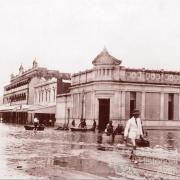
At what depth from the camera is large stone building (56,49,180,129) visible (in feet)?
164

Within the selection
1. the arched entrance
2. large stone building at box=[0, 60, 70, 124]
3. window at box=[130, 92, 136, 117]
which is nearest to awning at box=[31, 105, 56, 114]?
large stone building at box=[0, 60, 70, 124]

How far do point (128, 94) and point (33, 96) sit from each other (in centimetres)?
3417

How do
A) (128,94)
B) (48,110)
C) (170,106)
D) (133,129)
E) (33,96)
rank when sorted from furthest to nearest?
(33,96), (48,110), (170,106), (128,94), (133,129)

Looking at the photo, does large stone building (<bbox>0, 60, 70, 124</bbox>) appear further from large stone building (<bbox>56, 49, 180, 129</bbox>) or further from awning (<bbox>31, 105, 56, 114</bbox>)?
large stone building (<bbox>56, 49, 180, 129</bbox>)

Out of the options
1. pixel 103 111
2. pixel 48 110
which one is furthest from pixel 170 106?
pixel 48 110

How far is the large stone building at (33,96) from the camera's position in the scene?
65863mm

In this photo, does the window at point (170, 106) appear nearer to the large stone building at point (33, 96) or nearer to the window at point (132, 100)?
the window at point (132, 100)

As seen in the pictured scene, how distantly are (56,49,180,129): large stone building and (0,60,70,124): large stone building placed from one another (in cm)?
1308

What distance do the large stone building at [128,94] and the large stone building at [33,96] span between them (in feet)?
42.9

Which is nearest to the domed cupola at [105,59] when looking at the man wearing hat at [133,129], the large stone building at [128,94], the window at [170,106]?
the large stone building at [128,94]

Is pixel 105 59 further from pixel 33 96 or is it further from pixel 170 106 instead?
pixel 33 96

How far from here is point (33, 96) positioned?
81.1 metres

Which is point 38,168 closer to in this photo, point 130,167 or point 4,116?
point 130,167

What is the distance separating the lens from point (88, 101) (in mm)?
52906
